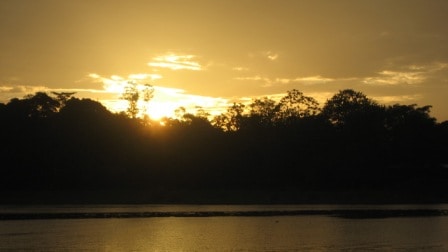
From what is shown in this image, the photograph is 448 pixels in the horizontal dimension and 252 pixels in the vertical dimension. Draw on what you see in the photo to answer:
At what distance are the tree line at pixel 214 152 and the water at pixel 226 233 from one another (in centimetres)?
2338

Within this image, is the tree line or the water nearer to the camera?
the water

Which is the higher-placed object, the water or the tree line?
the tree line

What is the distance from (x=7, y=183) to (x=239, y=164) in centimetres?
2740

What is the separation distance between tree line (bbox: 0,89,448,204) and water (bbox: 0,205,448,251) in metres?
23.4

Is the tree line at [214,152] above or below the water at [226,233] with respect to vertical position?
above

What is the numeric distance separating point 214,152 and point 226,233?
146 ft

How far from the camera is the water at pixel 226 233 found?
2981 centimetres

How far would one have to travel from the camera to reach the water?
29.8m

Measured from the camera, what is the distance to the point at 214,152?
263ft

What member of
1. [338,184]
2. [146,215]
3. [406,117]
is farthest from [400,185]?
[146,215]

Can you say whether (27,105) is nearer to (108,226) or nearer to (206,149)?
(206,149)

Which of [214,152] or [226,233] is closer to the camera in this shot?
[226,233]

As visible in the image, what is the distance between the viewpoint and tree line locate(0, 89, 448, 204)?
2810 inches

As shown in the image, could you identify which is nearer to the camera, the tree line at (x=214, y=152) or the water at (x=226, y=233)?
the water at (x=226, y=233)
